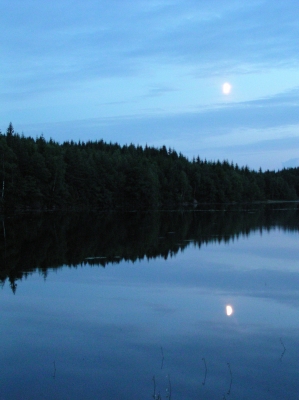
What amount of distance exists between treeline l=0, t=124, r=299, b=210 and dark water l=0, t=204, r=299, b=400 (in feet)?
170

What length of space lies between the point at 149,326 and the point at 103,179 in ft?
265

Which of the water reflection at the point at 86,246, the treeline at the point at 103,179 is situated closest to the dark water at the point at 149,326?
the water reflection at the point at 86,246

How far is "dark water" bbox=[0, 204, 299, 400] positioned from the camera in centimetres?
903

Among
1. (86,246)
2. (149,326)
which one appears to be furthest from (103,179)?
(149,326)

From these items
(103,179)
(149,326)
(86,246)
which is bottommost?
(149,326)

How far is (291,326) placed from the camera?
12.4 meters

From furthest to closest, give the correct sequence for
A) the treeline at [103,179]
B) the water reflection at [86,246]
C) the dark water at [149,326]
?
the treeline at [103,179], the water reflection at [86,246], the dark water at [149,326]

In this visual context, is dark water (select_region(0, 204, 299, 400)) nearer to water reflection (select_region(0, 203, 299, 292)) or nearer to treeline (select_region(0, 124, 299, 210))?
water reflection (select_region(0, 203, 299, 292))

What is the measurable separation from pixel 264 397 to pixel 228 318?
4.76 metres

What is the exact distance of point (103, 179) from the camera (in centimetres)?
9256

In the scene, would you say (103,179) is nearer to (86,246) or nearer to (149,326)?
(86,246)

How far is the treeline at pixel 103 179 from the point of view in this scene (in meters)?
75.0

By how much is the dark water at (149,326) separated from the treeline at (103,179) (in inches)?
2042

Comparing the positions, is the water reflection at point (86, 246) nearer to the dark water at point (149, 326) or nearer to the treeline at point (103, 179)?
the dark water at point (149, 326)
